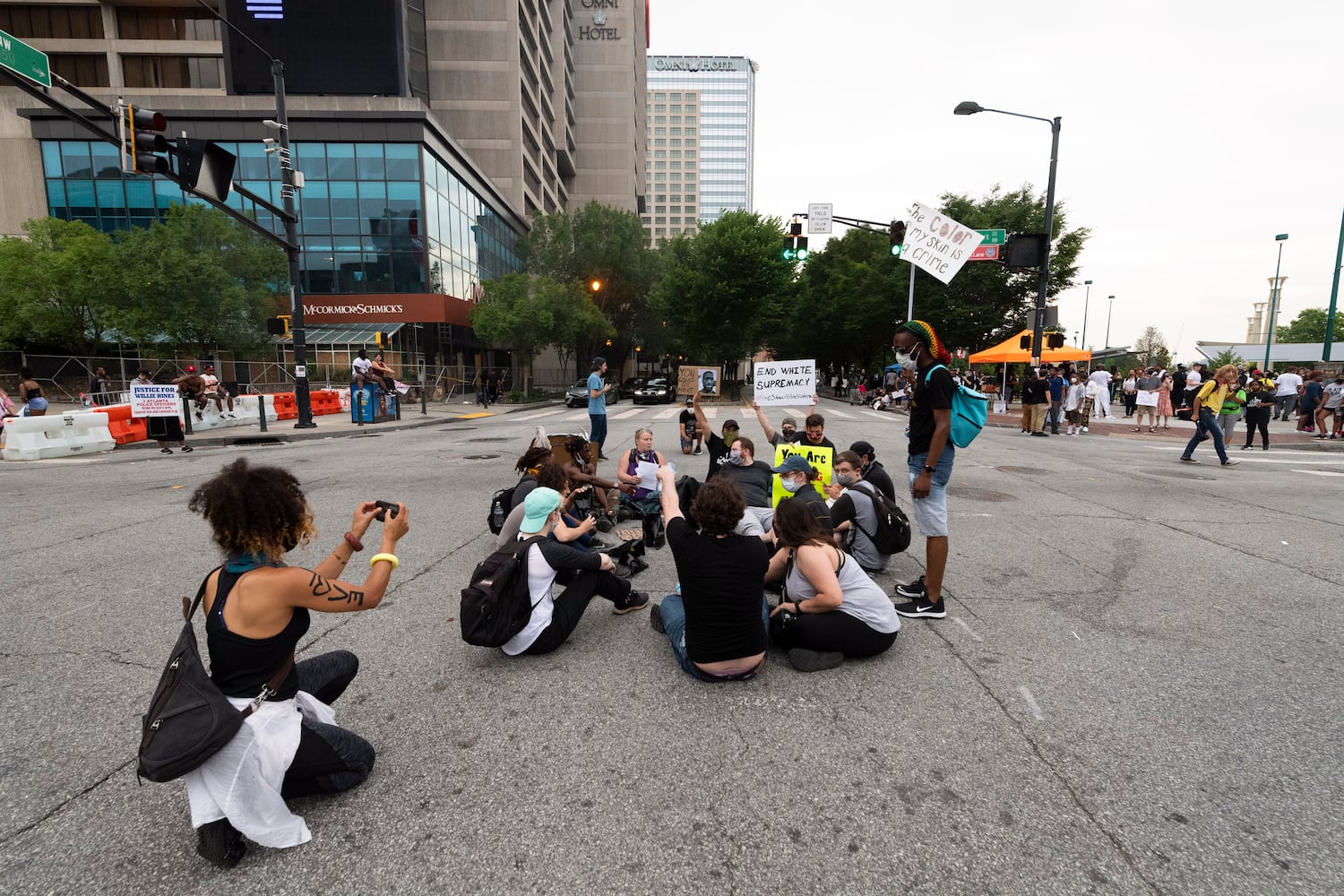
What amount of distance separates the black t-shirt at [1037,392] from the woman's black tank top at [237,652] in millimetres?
18703

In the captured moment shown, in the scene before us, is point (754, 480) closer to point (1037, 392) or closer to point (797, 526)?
point (797, 526)

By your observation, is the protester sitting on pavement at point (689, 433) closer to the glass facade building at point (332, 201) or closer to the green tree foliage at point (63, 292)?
the green tree foliage at point (63, 292)

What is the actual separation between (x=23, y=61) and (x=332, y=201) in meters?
30.1

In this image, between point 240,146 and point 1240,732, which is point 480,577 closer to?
point 1240,732

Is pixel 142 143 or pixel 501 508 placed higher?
pixel 142 143

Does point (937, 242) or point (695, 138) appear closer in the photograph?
point (937, 242)

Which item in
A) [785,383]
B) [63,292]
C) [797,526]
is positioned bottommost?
[797,526]

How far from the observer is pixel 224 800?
7.16 ft

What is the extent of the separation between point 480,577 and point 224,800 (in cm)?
167

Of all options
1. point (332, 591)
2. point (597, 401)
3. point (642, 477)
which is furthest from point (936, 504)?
point (597, 401)

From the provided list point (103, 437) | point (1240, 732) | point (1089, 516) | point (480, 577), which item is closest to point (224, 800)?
point (480, 577)

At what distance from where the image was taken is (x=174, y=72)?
39562 mm

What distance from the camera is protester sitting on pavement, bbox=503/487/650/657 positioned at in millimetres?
3826

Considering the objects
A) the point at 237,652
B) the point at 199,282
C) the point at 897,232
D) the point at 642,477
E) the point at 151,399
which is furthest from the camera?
the point at 199,282
